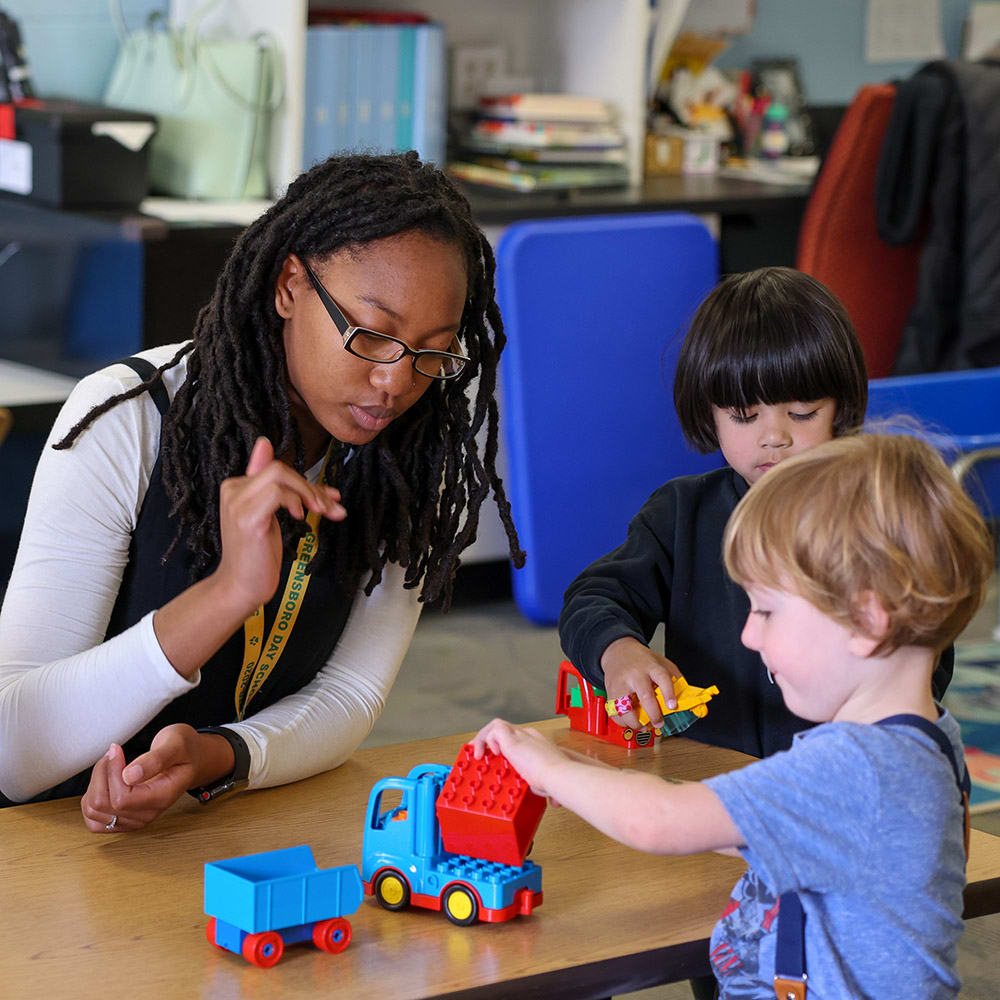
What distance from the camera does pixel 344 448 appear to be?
4.76 ft

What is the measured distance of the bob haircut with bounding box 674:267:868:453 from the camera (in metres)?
1.59

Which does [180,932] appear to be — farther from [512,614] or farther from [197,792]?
[512,614]

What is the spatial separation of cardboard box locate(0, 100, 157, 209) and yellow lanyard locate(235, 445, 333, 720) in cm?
168

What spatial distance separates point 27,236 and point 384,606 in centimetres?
186

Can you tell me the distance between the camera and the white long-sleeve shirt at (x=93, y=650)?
1211 millimetres

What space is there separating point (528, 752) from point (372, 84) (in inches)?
102

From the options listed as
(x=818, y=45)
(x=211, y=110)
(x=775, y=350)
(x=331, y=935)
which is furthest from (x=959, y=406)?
(x=331, y=935)

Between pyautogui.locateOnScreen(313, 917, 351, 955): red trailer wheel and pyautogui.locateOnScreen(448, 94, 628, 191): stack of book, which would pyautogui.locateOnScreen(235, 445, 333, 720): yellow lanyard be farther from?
pyautogui.locateOnScreen(448, 94, 628, 191): stack of book

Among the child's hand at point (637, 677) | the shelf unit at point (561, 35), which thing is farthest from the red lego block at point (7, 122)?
the child's hand at point (637, 677)

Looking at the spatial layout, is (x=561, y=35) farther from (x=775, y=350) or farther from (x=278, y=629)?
(x=278, y=629)

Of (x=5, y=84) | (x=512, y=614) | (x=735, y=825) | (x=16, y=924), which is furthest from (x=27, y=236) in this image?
(x=735, y=825)

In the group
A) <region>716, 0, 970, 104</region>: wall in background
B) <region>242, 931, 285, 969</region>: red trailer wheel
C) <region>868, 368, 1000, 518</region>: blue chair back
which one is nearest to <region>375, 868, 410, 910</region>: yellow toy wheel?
<region>242, 931, 285, 969</region>: red trailer wheel

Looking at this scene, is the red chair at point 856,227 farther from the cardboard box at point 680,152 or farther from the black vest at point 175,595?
the black vest at point 175,595

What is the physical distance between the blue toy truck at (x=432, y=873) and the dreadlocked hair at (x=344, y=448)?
381mm
